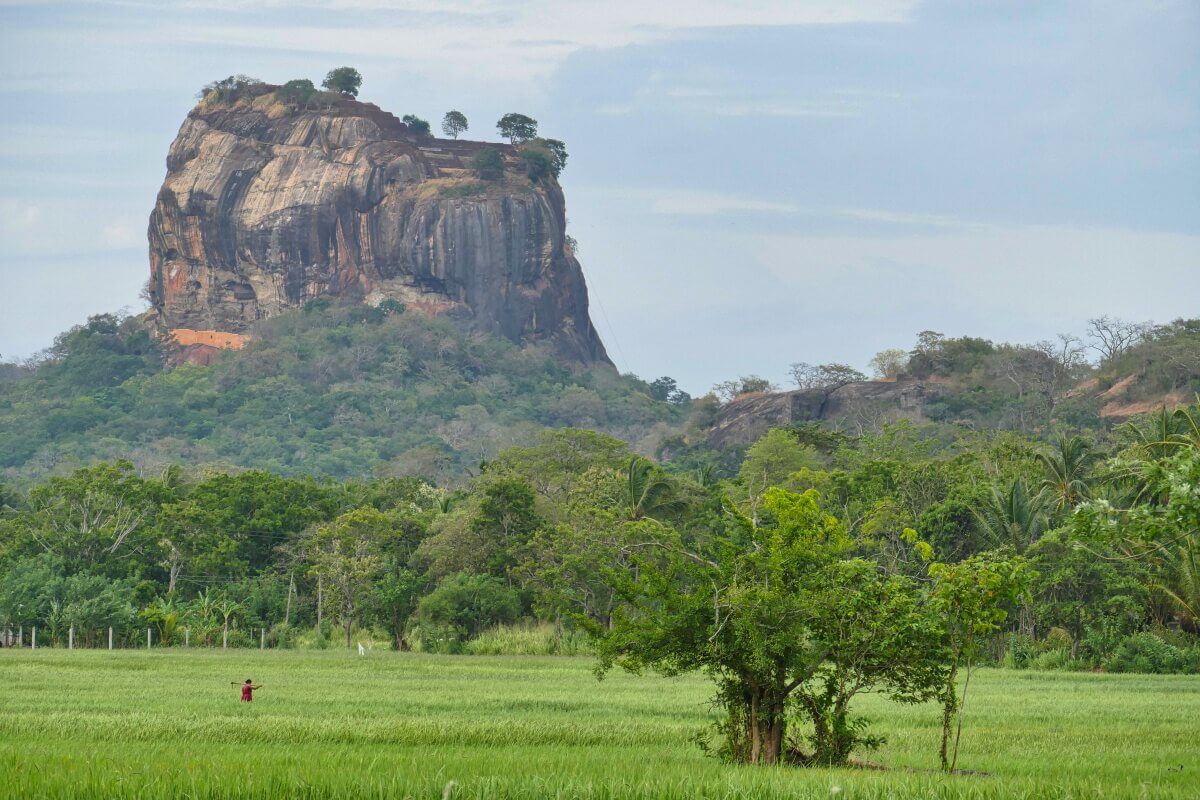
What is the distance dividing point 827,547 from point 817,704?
1.68 meters

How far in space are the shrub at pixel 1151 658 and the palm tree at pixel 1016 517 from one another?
241 inches

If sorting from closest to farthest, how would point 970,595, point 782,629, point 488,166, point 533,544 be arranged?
point 970,595 → point 782,629 → point 533,544 → point 488,166

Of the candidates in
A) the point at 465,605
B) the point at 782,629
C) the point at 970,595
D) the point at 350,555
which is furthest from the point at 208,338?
the point at 970,595

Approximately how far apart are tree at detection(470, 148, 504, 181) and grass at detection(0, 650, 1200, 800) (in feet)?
457

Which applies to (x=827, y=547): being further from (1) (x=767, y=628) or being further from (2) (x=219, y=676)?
(2) (x=219, y=676)

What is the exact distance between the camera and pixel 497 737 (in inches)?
736

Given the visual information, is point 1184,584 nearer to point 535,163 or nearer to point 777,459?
point 777,459

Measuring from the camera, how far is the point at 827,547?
1568cm

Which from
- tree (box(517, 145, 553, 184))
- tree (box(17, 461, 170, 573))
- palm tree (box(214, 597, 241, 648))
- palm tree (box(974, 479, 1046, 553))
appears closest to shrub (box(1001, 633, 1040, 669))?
palm tree (box(974, 479, 1046, 553))

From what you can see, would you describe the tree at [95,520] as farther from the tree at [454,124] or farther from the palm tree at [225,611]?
the tree at [454,124]

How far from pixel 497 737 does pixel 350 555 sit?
1364 inches

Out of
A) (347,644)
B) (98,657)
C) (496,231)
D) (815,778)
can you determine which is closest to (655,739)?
(815,778)

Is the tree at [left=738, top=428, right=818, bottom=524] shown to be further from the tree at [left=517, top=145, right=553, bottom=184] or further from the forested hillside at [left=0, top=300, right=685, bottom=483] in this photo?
the tree at [left=517, top=145, right=553, bottom=184]

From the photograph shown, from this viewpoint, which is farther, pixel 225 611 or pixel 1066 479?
pixel 225 611
